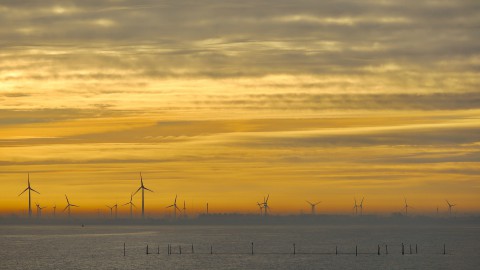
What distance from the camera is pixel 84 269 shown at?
19875cm

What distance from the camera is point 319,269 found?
623 ft

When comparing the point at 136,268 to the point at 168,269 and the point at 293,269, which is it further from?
the point at 293,269

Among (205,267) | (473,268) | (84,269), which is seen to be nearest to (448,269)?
(473,268)

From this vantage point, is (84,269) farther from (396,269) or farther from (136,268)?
(396,269)

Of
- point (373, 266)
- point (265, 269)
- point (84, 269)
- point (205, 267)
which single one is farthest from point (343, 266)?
point (84, 269)

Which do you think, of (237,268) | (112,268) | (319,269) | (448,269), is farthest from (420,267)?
(112,268)

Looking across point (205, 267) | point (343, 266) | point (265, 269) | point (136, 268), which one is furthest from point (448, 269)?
point (136, 268)

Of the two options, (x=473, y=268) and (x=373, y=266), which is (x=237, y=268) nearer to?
(x=373, y=266)

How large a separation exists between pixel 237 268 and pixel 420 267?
42.2 metres

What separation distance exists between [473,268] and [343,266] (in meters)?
29.4

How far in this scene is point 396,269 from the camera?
191625 mm

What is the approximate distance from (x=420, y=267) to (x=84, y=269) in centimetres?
7767

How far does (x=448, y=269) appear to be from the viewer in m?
192

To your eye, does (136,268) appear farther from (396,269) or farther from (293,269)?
(396,269)
